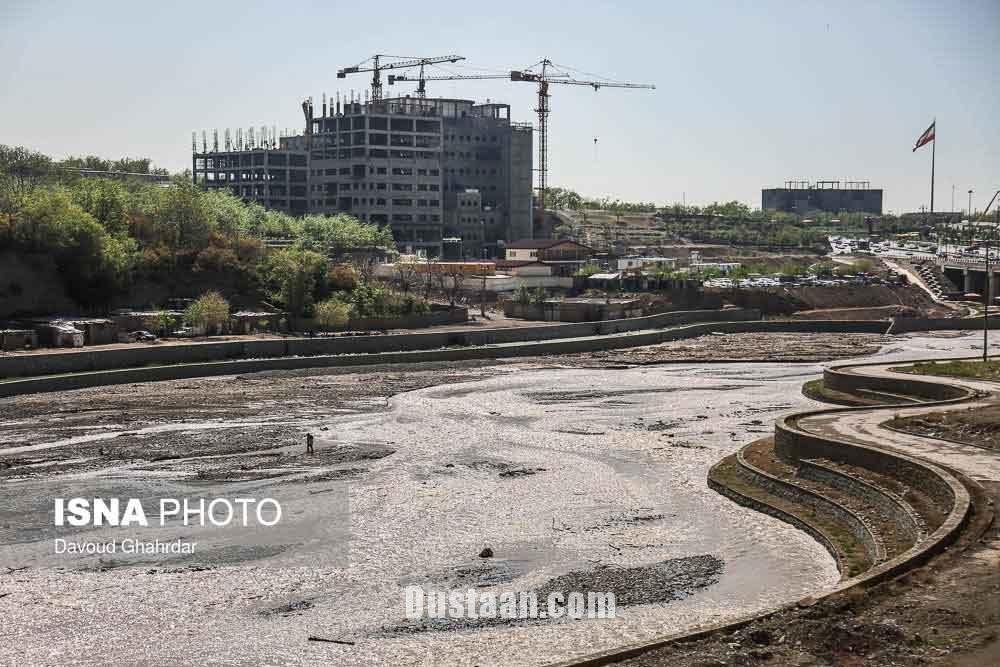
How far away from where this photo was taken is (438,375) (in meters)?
73.7

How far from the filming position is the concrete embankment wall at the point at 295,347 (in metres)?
65.9

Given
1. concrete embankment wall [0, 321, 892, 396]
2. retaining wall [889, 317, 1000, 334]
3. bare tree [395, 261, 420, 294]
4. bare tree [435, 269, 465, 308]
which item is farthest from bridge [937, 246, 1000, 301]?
bare tree [395, 261, 420, 294]

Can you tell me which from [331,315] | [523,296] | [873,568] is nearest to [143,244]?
[331,315]

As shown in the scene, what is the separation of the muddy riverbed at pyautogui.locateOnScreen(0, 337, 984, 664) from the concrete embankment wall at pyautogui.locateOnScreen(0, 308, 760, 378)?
4.08 meters

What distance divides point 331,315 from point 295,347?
22.0ft

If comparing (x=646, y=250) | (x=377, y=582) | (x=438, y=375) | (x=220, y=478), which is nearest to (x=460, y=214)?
(x=646, y=250)

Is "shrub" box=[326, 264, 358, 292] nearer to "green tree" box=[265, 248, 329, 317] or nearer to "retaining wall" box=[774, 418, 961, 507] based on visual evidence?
"green tree" box=[265, 248, 329, 317]

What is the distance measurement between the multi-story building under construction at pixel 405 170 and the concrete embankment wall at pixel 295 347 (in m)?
74.4

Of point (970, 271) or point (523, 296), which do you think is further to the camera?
point (970, 271)

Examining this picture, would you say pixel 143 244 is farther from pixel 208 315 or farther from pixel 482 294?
pixel 482 294

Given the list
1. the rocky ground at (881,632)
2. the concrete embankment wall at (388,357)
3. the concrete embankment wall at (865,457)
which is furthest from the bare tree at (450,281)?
the rocky ground at (881,632)

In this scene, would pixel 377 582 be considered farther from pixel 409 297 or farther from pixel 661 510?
pixel 409 297

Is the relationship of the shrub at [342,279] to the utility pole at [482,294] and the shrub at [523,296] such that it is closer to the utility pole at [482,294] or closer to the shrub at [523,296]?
the utility pole at [482,294]

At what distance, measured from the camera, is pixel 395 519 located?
36000 millimetres
